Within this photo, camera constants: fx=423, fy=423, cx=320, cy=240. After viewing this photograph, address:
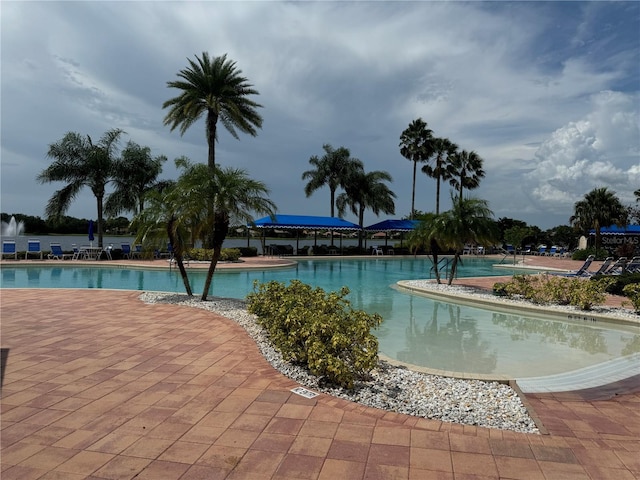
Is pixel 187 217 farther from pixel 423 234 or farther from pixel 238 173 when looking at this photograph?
pixel 423 234

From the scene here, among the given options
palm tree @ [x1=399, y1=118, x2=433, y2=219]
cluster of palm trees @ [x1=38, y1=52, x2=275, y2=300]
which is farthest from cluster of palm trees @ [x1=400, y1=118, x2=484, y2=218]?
cluster of palm trees @ [x1=38, y1=52, x2=275, y2=300]

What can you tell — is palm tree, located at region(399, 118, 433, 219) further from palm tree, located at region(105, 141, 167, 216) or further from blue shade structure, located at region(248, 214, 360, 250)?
palm tree, located at region(105, 141, 167, 216)

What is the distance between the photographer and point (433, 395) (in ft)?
14.2

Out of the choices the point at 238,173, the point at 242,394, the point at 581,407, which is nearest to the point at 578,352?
the point at 581,407

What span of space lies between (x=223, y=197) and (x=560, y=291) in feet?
27.6

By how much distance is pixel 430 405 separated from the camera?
3.99 m

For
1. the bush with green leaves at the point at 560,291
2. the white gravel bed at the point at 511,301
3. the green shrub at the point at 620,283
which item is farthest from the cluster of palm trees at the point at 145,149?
the green shrub at the point at 620,283

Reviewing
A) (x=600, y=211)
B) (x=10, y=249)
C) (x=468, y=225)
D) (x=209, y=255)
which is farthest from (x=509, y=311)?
(x=600, y=211)

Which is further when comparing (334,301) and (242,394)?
(334,301)

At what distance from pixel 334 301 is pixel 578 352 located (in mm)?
4348

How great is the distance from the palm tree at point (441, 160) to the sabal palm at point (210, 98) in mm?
16675

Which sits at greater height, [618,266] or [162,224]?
[162,224]

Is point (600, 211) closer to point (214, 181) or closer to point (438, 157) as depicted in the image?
point (438, 157)

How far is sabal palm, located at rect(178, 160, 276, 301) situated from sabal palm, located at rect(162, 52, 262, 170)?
14.9m
